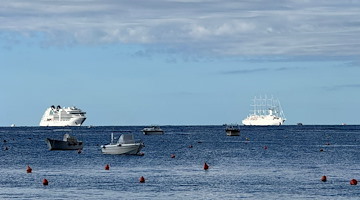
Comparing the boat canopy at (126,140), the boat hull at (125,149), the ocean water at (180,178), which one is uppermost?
the boat canopy at (126,140)

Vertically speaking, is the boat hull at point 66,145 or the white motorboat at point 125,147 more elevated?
the boat hull at point 66,145

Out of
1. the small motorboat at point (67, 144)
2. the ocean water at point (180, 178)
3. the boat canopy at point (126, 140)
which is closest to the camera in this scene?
the ocean water at point (180, 178)

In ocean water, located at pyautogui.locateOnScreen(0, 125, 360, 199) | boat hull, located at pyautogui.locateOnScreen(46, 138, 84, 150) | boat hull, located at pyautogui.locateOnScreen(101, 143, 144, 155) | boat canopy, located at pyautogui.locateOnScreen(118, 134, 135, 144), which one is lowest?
ocean water, located at pyautogui.locateOnScreen(0, 125, 360, 199)

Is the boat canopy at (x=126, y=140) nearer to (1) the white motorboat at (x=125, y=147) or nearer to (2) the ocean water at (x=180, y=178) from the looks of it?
(1) the white motorboat at (x=125, y=147)

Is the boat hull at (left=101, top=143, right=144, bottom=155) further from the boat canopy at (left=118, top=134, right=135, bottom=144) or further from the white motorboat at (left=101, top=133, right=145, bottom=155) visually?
the boat canopy at (left=118, top=134, right=135, bottom=144)

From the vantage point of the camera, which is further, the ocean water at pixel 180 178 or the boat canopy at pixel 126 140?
the boat canopy at pixel 126 140

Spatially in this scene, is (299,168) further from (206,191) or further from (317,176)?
(206,191)

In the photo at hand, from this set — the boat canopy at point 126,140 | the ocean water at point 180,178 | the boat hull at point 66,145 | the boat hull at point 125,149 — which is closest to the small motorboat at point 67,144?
the boat hull at point 66,145

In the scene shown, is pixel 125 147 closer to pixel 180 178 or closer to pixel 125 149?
pixel 125 149

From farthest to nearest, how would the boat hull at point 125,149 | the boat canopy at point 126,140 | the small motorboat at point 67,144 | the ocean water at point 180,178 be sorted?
the small motorboat at point 67,144, the boat canopy at point 126,140, the boat hull at point 125,149, the ocean water at point 180,178

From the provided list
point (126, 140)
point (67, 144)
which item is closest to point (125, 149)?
point (126, 140)

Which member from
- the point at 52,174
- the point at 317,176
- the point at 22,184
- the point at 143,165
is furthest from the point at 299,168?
the point at 22,184

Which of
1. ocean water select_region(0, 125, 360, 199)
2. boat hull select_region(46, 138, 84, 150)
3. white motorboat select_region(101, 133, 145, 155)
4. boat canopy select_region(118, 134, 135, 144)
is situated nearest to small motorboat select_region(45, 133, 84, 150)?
boat hull select_region(46, 138, 84, 150)

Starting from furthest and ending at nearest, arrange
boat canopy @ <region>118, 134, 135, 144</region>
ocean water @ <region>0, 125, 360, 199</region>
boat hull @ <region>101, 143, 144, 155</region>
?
boat canopy @ <region>118, 134, 135, 144</region> < boat hull @ <region>101, 143, 144, 155</region> < ocean water @ <region>0, 125, 360, 199</region>
